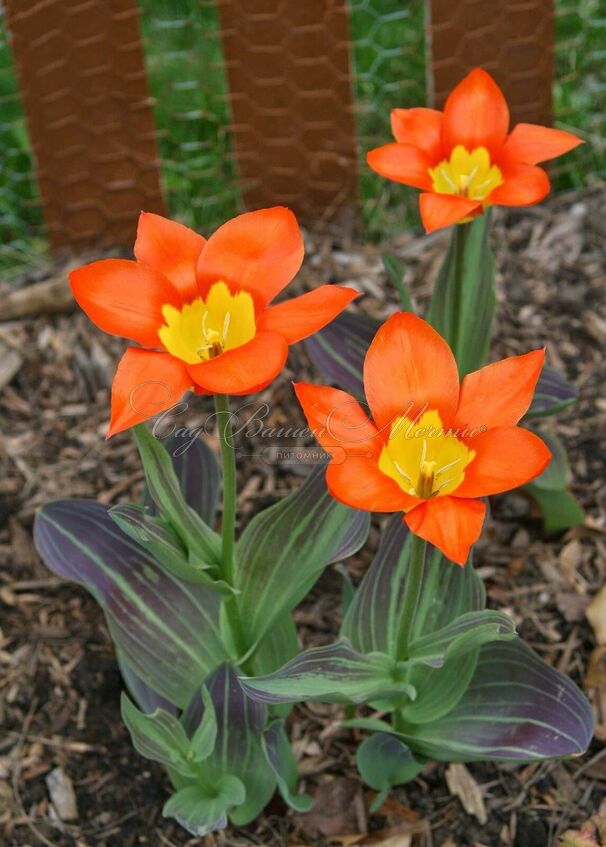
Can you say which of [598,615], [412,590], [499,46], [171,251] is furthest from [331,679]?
[499,46]

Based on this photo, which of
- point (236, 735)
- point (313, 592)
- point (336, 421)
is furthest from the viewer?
point (313, 592)

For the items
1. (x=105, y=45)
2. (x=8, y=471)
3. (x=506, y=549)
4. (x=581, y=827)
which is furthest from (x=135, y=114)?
(x=581, y=827)

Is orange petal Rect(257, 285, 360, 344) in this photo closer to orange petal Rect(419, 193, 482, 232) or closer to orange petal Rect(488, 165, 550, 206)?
orange petal Rect(419, 193, 482, 232)

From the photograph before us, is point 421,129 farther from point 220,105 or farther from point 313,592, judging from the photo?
point 220,105

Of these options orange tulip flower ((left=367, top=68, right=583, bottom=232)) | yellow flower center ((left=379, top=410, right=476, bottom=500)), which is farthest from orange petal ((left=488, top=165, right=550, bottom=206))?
yellow flower center ((left=379, top=410, right=476, bottom=500))

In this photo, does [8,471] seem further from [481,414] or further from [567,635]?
[481,414]
